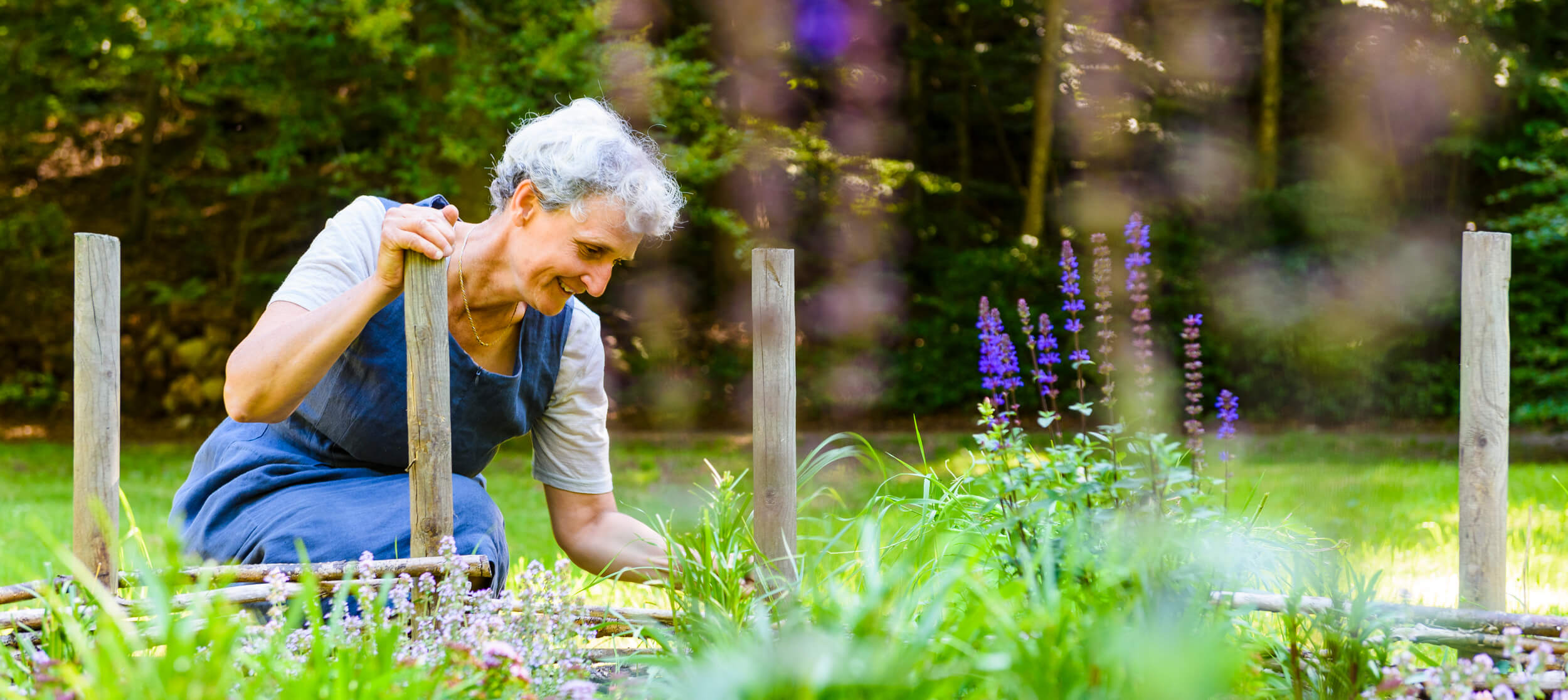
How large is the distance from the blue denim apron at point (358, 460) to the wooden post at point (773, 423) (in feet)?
2.03

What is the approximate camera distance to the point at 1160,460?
1728mm

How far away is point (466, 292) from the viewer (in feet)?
7.93

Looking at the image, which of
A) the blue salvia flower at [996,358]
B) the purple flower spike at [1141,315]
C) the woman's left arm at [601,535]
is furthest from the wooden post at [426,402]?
the purple flower spike at [1141,315]

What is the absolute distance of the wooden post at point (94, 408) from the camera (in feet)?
6.04

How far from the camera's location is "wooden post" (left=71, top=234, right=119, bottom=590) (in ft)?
6.04

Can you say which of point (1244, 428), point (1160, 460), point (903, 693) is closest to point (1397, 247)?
point (1244, 428)

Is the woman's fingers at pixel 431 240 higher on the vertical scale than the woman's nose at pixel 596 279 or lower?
higher

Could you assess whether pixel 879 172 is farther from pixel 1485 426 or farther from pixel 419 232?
pixel 419 232

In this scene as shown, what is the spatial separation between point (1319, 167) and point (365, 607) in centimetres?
1089

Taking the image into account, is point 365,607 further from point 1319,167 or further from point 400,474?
point 1319,167

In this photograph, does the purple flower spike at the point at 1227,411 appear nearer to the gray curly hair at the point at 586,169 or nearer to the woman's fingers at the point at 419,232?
the gray curly hair at the point at 586,169

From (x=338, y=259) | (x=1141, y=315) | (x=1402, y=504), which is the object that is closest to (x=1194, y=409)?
(x=1141, y=315)

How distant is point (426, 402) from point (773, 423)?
2.16ft

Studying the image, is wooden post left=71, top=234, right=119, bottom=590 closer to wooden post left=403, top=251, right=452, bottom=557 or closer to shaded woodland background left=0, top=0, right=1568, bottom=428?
wooden post left=403, top=251, right=452, bottom=557
